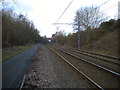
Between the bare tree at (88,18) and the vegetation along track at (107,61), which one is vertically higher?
the bare tree at (88,18)

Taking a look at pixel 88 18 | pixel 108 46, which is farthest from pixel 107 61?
pixel 88 18

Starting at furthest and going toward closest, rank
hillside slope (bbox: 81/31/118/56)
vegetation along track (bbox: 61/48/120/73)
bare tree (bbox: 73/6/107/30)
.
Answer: bare tree (bbox: 73/6/107/30) < hillside slope (bbox: 81/31/118/56) < vegetation along track (bbox: 61/48/120/73)

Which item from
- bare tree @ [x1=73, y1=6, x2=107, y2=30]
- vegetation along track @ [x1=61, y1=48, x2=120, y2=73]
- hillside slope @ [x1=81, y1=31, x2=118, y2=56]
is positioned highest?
bare tree @ [x1=73, y1=6, x2=107, y2=30]

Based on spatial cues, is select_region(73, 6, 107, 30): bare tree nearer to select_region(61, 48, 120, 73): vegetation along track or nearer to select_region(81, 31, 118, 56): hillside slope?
select_region(81, 31, 118, 56): hillside slope

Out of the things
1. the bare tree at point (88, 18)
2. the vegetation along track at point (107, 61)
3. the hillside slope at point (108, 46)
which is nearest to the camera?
the vegetation along track at point (107, 61)

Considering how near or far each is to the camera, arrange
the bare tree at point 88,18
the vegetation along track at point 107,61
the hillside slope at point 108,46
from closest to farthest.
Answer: the vegetation along track at point 107,61 < the hillside slope at point 108,46 < the bare tree at point 88,18

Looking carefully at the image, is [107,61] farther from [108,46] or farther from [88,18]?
[88,18]

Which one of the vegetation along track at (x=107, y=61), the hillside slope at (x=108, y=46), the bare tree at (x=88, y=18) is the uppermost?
the bare tree at (x=88, y=18)

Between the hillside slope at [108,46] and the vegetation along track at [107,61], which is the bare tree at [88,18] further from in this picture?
the vegetation along track at [107,61]

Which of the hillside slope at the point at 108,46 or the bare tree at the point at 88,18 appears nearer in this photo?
the hillside slope at the point at 108,46

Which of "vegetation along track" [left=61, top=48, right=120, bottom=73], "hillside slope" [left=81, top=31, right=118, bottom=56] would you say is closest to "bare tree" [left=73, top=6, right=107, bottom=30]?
"hillside slope" [left=81, top=31, right=118, bottom=56]

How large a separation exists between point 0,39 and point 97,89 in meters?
22.4

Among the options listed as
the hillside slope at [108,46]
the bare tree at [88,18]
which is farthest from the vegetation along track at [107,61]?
the bare tree at [88,18]

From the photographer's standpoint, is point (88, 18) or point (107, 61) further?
point (88, 18)
